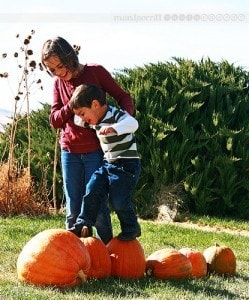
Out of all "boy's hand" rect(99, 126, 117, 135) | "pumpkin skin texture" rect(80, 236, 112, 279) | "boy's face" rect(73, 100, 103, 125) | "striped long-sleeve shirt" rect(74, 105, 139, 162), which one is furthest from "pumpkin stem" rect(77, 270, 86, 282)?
"boy's face" rect(73, 100, 103, 125)

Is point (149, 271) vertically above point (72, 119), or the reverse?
point (72, 119)

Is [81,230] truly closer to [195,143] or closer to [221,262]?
[221,262]

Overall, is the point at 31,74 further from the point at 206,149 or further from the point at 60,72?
the point at 60,72

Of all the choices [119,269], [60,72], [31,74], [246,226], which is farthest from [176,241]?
[31,74]

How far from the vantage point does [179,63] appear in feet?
34.7

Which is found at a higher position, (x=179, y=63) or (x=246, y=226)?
(x=179, y=63)

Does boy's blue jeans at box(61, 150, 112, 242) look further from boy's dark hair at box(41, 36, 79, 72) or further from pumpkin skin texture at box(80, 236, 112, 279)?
boy's dark hair at box(41, 36, 79, 72)

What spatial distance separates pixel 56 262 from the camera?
462cm

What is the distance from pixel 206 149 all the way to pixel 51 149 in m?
2.27

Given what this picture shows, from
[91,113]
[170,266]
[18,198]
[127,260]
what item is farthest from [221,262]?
[18,198]

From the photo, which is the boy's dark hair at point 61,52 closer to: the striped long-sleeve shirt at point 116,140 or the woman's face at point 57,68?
the woman's face at point 57,68

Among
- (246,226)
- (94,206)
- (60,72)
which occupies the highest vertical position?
(60,72)

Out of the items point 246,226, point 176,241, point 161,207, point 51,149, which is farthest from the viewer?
point 51,149

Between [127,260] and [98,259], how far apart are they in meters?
0.23
